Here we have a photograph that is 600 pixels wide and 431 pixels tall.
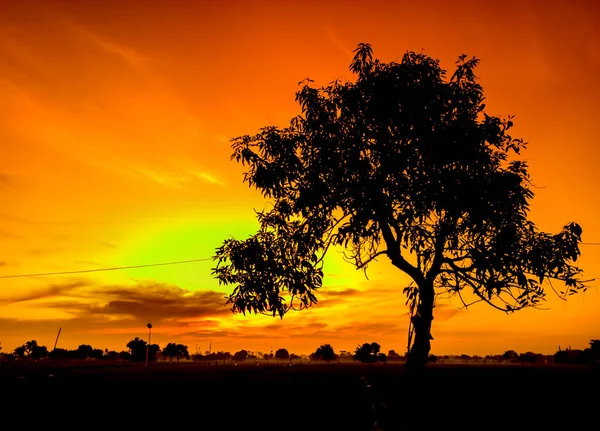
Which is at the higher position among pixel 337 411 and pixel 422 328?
pixel 422 328

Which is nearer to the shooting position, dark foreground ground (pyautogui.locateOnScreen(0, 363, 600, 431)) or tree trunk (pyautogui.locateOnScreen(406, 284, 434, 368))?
dark foreground ground (pyautogui.locateOnScreen(0, 363, 600, 431))

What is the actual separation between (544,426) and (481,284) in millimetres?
10131

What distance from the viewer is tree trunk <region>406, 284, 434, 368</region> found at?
24.3m

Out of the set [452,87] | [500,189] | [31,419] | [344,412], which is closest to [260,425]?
[344,412]

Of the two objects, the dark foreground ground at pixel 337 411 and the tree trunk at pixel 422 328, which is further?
the tree trunk at pixel 422 328

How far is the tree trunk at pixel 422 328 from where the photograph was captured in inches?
958

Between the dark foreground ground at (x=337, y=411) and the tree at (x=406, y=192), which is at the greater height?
the tree at (x=406, y=192)

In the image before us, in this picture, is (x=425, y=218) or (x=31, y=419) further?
(x=425, y=218)

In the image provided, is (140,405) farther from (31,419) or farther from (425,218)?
(425,218)

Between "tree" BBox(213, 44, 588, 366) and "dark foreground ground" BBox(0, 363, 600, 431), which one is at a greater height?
"tree" BBox(213, 44, 588, 366)

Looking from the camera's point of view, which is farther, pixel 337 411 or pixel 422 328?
pixel 422 328

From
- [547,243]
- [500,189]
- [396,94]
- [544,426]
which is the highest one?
[396,94]

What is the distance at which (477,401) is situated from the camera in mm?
19922

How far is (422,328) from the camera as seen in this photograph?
961 inches
